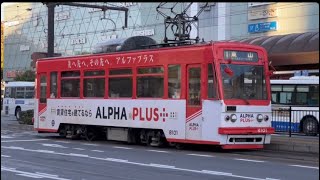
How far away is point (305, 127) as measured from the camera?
2225 centimetres

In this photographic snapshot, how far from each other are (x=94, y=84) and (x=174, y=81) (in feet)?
13.0

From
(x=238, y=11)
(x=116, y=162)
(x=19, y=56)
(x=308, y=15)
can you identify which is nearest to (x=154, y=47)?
(x=116, y=162)

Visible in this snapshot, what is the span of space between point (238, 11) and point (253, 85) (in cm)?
3198

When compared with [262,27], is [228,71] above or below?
below

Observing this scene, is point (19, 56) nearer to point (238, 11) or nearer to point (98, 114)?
point (238, 11)

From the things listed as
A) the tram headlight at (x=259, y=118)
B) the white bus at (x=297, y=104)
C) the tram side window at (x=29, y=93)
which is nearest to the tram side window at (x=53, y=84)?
the white bus at (x=297, y=104)

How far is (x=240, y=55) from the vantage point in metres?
16.3

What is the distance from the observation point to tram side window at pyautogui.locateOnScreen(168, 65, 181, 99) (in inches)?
658

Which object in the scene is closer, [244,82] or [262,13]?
[244,82]

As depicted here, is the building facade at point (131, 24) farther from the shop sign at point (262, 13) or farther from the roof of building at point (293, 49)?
the roof of building at point (293, 49)

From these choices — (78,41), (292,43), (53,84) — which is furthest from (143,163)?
(78,41)

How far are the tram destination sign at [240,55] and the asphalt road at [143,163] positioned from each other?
2658 mm

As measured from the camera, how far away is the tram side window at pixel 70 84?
20.4 m

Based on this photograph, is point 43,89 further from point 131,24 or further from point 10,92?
point 131,24
